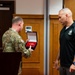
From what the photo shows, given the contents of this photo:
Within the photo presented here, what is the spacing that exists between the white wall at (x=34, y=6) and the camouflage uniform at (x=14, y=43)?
1.51 meters

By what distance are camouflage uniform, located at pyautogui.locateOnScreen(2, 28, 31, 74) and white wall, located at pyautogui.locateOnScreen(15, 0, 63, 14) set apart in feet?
4.94

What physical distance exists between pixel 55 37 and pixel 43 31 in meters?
0.28

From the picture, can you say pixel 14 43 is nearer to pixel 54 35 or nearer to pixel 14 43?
pixel 14 43

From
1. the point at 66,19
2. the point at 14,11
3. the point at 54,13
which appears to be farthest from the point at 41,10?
the point at 66,19

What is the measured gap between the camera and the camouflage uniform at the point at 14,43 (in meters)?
2.97

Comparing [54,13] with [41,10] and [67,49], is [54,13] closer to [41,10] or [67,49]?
[41,10]

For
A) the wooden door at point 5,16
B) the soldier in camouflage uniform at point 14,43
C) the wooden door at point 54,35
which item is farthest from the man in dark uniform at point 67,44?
the wooden door at point 5,16

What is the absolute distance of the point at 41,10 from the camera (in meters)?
4.51

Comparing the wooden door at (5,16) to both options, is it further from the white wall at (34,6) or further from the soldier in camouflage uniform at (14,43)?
the soldier in camouflage uniform at (14,43)

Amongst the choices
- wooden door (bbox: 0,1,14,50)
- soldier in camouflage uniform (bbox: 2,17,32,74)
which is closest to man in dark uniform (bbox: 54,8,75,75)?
soldier in camouflage uniform (bbox: 2,17,32,74)

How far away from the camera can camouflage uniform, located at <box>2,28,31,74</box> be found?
297cm

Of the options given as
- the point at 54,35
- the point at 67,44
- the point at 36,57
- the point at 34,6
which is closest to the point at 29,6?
the point at 34,6

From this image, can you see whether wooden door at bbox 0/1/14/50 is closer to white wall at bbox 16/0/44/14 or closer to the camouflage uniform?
white wall at bbox 16/0/44/14

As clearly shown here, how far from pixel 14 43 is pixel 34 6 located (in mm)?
1676
